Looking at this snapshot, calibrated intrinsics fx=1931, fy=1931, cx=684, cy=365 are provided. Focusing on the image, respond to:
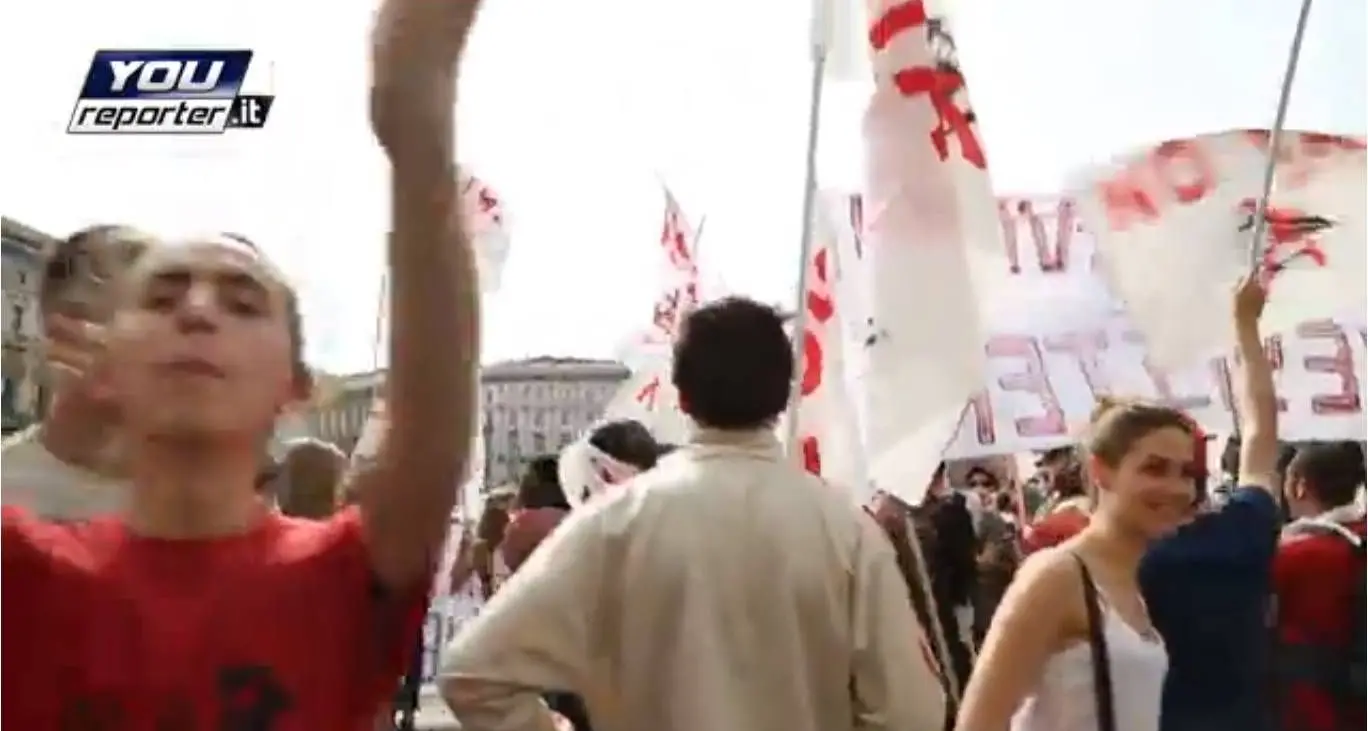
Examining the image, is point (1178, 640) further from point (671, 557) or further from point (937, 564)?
point (937, 564)

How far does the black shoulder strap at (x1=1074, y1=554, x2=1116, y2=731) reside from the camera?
289cm

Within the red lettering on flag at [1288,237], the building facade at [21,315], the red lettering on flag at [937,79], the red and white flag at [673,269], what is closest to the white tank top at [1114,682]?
the building facade at [21,315]

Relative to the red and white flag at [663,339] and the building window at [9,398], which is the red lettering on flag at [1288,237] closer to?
the red and white flag at [663,339]

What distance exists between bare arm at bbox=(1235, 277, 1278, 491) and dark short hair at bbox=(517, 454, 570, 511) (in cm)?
157

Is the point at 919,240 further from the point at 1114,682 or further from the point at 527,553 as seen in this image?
the point at 1114,682

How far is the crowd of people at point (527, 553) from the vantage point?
57.2 inches

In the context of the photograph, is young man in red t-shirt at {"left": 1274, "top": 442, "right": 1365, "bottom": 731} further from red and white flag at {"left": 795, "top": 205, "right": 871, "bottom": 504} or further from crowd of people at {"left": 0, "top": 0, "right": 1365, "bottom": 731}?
red and white flag at {"left": 795, "top": 205, "right": 871, "bottom": 504}

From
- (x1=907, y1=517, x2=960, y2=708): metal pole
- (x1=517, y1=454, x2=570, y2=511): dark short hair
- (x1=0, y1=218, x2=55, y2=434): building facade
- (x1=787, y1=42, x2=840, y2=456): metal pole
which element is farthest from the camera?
(x1=787, y1=42, x2=840, y2=456): metal pole

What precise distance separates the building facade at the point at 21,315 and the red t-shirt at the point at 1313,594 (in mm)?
2069

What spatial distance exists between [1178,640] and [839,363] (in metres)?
3.88

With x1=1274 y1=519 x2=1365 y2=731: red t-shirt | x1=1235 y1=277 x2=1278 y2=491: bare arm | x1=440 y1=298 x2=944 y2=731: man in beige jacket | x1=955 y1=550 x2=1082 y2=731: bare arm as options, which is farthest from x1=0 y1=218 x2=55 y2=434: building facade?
x1=1274 y1=519 x2=1365 y2=731: red t-shirt

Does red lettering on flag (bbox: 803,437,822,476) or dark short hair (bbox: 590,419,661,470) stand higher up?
dark short hair (bbox: 590,419,661,470)

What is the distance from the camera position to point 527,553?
4.14 meters

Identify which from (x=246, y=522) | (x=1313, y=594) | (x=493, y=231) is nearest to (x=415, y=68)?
(x=246, y=522)
